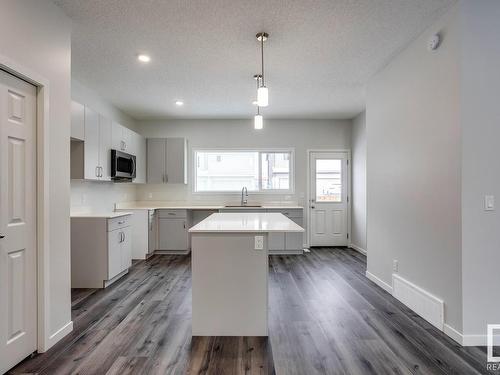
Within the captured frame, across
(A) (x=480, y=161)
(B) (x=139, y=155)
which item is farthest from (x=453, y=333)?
(B) (x=139, y=155)

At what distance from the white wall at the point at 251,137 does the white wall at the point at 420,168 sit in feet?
7.16

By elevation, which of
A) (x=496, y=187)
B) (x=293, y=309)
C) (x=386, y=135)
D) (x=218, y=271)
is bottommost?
(x=293, y=309)

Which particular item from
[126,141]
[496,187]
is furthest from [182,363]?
[126,141]

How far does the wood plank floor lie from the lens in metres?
1.92

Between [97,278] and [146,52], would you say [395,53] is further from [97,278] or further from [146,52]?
[97,278]

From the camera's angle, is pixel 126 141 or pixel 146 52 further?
pixel 126 141

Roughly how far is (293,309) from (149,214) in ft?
10.4

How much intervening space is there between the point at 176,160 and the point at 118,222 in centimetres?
209

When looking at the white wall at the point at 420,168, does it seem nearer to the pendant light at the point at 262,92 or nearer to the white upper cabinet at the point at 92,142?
the pendant light at the point at 262,92

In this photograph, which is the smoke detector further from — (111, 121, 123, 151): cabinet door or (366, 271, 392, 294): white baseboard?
(111, 121, 123, 151): cabinet door

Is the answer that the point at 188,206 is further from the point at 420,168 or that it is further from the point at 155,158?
the point at 420,168

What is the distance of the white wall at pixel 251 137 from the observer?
5.87 meters

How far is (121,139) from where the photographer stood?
14.8 feet

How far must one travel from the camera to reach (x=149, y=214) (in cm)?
495
